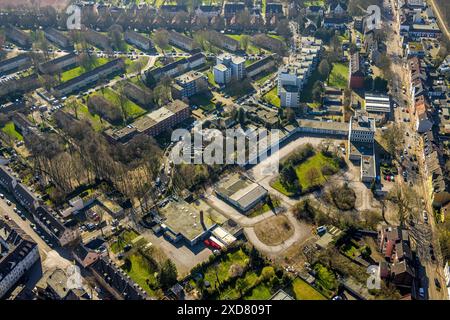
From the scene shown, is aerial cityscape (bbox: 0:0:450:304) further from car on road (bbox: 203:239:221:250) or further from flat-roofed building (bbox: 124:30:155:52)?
car on road (bbox: 203:239:221:250)

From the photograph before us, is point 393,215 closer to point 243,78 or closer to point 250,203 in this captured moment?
point 250,203

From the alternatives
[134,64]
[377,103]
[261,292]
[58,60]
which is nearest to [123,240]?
[261,292]

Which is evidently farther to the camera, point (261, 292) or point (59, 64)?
point (59, 64)

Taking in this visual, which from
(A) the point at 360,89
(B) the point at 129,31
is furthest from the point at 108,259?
(B) the point at 129,31

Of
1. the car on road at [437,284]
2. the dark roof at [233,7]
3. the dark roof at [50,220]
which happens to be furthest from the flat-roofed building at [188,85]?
the car on road at [437,284]

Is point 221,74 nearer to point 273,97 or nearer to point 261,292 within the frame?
point 273,97
